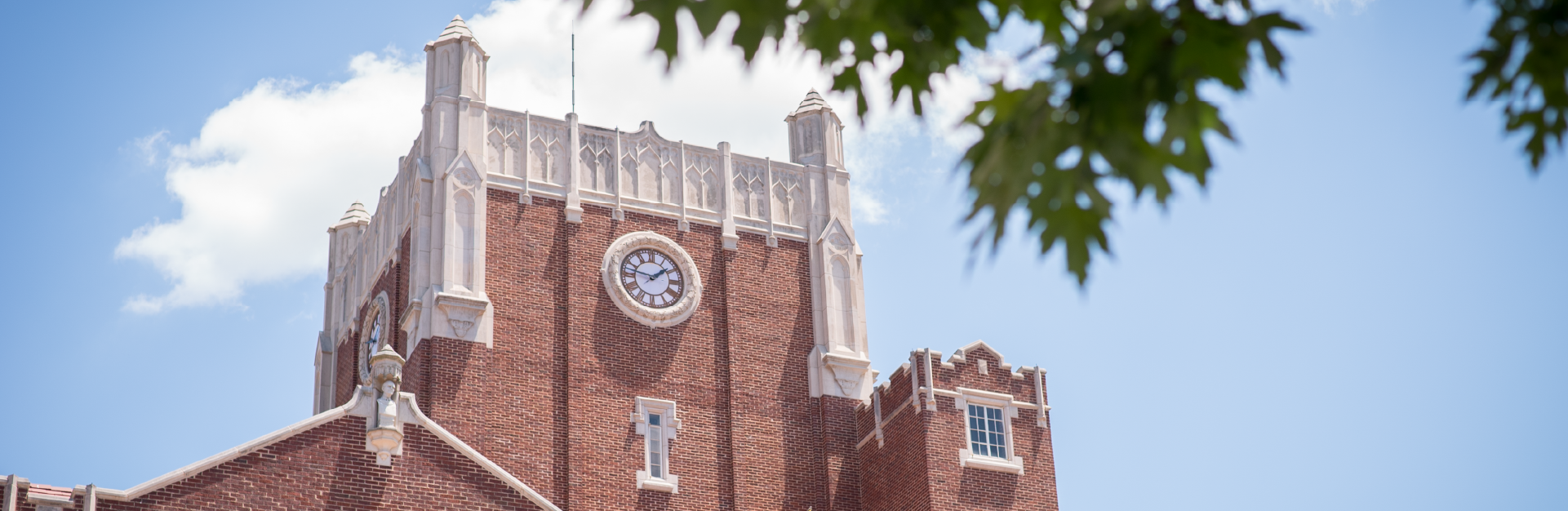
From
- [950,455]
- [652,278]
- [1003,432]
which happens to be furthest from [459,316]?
[1003,432]

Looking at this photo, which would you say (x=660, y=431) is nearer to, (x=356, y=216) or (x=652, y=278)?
(x=652, y=278)

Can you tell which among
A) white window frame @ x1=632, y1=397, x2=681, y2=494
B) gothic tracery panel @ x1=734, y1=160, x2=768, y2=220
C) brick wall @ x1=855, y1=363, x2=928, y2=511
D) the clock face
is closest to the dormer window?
brick wall @ x1=855, y1=363, x2=928, y2=511

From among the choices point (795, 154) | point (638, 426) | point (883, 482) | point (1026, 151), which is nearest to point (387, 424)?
point (638, 426)

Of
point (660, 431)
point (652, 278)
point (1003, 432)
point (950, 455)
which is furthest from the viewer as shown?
point (652, 278)

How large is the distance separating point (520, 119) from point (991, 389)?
12192mm

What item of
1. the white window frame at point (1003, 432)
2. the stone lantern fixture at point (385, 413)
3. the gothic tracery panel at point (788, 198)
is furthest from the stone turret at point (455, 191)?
the white window frame at point (1003, 432)

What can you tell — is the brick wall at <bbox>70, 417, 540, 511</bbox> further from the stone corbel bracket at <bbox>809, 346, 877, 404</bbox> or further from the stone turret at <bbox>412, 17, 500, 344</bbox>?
the stone corbel bracket at <bbox>809, 346, 877, 404</bbox>

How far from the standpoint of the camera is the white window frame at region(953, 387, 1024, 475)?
3503 centimetres

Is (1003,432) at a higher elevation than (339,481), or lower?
higher

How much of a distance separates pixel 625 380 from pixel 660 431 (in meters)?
1.32

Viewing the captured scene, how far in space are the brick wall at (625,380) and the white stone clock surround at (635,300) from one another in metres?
0.20

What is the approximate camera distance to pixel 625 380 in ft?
121

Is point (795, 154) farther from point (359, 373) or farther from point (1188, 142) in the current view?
point (1188, 142)

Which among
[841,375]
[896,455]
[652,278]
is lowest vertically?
[896,455]
